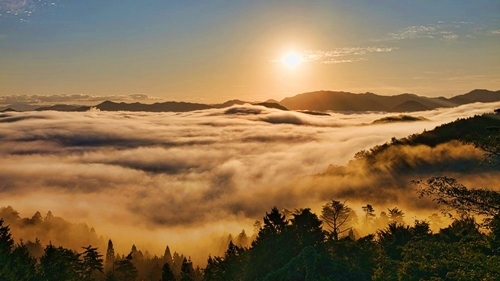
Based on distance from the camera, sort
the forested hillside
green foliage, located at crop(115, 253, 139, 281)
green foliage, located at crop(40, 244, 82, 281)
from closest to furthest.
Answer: the forested hillside < green foliage, located at crop(40, 244, 82, 281) < green foliage, located at crop(115, 253, 139, 281)

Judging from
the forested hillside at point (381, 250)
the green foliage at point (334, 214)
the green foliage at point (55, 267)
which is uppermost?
the forested hillside at point (381, 250)

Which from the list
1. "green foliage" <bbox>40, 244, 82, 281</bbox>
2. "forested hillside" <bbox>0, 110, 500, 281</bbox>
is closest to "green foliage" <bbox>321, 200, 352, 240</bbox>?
"forested hillside" <bbox>0, 110, 500, 281</bbox>

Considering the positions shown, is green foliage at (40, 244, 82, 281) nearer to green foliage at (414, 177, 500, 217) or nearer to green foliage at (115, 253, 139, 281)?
green foliage at (115, 253, 139, 281)

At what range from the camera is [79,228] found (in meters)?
162

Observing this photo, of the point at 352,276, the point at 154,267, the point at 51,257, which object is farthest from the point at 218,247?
the point at 352,276

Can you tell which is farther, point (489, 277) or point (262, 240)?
point (262, 240)

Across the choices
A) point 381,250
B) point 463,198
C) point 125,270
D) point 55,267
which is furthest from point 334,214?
point 125,270

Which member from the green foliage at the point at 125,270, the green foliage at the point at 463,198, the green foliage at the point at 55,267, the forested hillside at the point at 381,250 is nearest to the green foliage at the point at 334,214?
the forested hillside at the point at 381,250

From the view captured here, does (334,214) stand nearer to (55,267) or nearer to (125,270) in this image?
(55,267)

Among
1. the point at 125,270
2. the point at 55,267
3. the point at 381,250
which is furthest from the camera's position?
the point at 125,270

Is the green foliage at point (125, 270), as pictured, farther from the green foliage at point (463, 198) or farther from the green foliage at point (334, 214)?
the green foliage at point (463, 198)

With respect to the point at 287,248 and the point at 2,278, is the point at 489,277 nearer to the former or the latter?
the point at 287,248

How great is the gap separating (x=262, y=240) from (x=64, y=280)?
1069 inches

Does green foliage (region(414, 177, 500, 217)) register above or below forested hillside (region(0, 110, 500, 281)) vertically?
above
